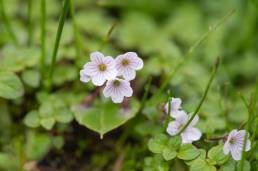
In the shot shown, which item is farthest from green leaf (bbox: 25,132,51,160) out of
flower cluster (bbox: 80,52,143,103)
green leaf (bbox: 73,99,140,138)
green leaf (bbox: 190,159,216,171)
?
green leaf (bbox: 190,159,216,171)

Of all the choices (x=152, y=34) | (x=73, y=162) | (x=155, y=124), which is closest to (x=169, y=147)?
(x=155, y=124)

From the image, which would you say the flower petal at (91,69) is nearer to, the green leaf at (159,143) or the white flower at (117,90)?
the white flower at (117,90)

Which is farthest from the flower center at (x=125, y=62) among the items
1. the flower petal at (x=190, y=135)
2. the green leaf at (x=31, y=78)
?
the green leaf at (x=31, y=78)

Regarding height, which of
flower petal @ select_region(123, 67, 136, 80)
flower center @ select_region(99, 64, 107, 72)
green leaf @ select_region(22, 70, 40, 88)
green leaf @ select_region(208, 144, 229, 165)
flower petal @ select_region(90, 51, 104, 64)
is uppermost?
green leaf @ select_region(22, 70, 40, 88)

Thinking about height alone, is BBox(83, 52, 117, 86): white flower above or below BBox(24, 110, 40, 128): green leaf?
above

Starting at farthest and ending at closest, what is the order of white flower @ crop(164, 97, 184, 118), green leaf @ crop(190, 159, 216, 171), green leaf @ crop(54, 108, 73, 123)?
1. green leaf @ crop(54, 108, 73, 123)
2. white flower @ crop(164, 97, 184, 118)
3. green leaf @ crop(190, 159, 216, 171)

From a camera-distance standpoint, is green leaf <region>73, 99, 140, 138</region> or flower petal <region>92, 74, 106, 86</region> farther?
green leaf <region>73, 99, 140, 138</region>

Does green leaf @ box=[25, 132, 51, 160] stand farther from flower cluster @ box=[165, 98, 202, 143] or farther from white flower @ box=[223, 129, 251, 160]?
white flower @ box=[223, 129, 251, 160]
